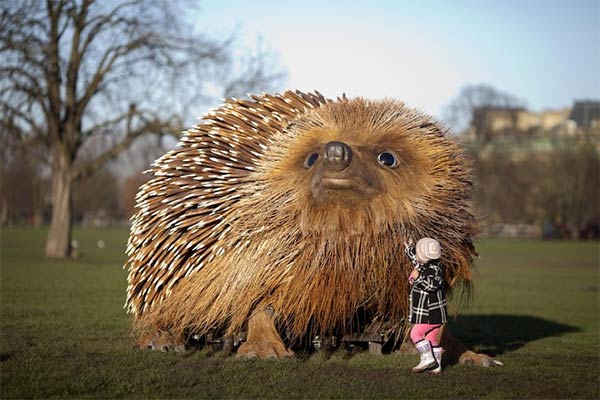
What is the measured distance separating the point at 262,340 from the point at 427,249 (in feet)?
6.64

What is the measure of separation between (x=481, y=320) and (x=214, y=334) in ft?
22.9

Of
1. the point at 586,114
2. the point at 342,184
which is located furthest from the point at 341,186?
the point at 586,114

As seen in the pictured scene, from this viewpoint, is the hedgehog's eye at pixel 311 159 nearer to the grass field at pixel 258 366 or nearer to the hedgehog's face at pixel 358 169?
the hedgehog's face at pixel 358 169

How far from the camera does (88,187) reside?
101 m

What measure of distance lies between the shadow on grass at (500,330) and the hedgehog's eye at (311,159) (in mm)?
4029

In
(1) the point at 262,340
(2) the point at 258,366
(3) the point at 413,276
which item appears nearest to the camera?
(3) the point at 413,276

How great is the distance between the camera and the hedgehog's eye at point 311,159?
Answer: 25.3ft

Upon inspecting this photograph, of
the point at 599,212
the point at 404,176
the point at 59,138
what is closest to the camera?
the point at 404,176

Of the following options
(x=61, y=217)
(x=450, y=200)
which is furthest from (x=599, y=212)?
(x=450, y=200)

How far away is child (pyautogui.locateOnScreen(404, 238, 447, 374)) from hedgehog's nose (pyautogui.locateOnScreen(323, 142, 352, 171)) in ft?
3.26

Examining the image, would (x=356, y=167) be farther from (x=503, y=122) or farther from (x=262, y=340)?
(x=503, y=122)

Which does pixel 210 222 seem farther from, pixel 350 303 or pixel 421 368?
pixel 421 368

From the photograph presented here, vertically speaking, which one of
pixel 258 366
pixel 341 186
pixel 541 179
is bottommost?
pixel 258 366

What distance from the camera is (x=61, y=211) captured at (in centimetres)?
3194
